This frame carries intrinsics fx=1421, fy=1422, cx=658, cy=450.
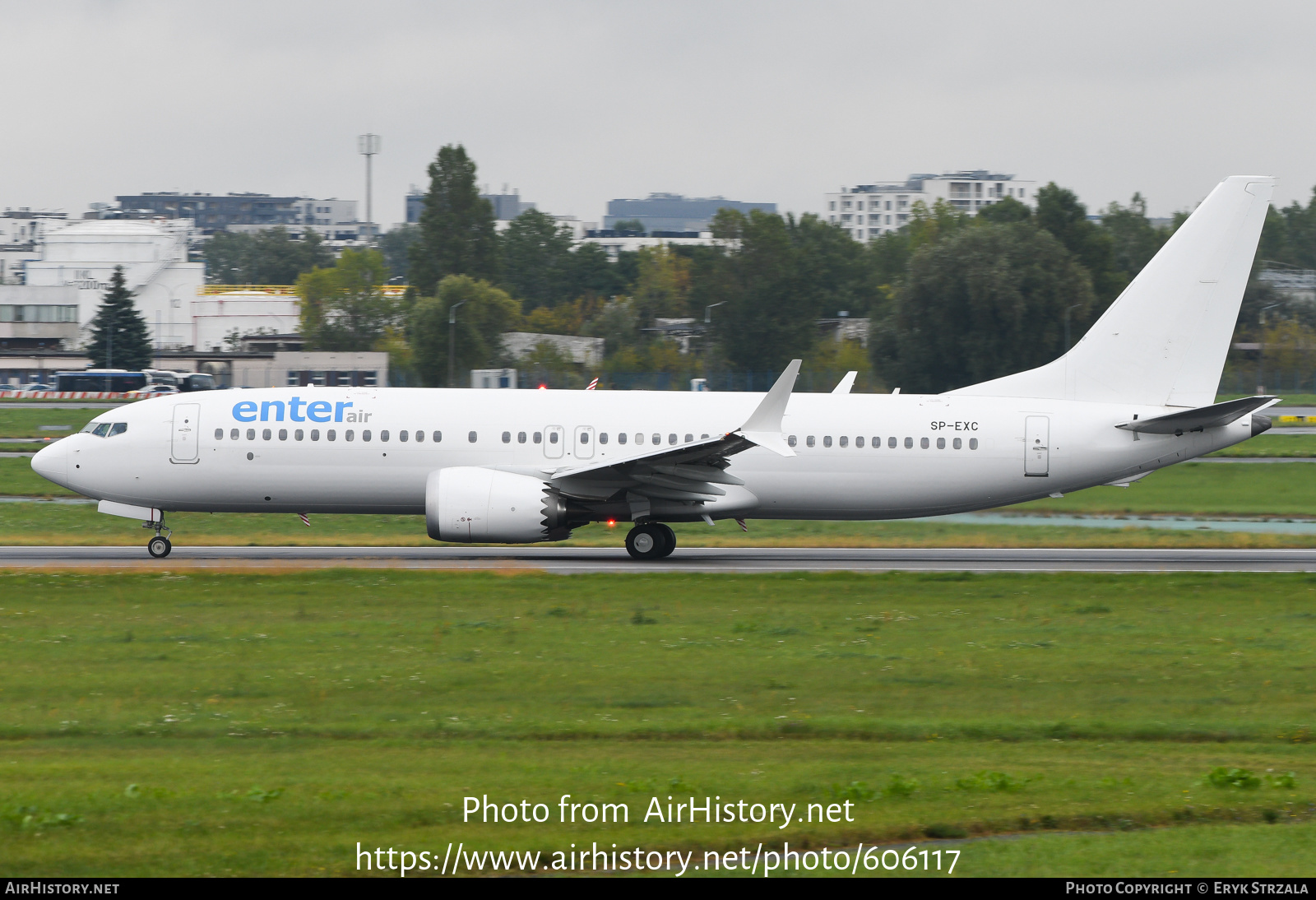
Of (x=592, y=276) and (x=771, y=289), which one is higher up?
(x=592, y=276)

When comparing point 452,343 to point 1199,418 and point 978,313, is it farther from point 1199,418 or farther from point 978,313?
point 1199,418

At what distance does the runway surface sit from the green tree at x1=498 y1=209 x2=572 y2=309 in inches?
4671

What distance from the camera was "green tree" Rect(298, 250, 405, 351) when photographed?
116562mm

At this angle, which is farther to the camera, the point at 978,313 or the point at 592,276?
the point at 592,276

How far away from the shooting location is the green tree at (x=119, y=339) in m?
114

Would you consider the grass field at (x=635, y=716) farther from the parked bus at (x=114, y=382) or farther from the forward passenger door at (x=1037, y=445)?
the parked bus at (x=114, y=382)

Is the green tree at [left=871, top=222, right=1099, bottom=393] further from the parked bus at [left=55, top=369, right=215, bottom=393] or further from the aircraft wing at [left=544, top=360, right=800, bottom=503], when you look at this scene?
the aircraft wing at [left=544, top=360, right=800, bottom=503]

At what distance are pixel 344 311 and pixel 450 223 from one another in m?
14.4

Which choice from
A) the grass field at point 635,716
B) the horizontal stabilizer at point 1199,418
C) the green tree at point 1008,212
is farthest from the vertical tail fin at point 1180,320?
the green tree at point 1008,212

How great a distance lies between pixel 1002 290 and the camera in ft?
301

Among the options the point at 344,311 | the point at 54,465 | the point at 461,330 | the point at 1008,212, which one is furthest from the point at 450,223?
the point at 54,465

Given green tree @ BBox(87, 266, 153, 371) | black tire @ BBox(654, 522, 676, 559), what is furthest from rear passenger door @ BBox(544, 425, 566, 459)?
green tree @ BBox(87, 266, 153, 371)

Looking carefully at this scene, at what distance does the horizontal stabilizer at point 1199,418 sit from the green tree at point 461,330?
57.9 meters

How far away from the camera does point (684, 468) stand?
94.8 feet
